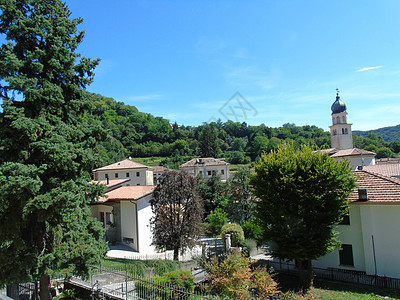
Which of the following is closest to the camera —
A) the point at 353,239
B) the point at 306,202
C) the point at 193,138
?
the point at 306,202

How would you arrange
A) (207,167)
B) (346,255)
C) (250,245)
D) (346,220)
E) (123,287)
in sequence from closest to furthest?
(123,287) < (346,255) < (346,220) < (250,245) < (207,167)

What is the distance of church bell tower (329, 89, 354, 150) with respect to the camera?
245ft

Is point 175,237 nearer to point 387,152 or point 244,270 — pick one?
point 244,270

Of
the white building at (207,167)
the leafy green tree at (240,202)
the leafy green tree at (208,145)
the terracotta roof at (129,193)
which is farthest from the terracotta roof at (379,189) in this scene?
the leafy green tree at (208,145)

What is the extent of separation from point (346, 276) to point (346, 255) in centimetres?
177

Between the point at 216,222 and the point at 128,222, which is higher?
the point at 128,222

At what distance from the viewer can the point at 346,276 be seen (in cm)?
1650

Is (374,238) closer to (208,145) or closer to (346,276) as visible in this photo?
(346,276)

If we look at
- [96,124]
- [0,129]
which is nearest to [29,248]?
[0,129]

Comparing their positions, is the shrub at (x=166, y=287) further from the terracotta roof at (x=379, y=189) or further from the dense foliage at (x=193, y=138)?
the dense foliage at (x=193, y=138)

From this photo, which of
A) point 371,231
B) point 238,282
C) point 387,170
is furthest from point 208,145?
point 238,282

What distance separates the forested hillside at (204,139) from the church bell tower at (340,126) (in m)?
23.2

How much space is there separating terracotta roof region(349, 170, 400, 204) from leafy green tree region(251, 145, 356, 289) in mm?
1931

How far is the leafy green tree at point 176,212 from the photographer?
18250 millimetres
